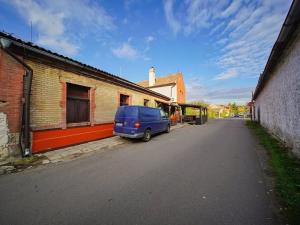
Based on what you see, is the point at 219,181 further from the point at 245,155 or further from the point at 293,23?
the point at 293,23

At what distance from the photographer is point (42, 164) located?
568 cm

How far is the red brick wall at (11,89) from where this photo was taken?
19.5ft

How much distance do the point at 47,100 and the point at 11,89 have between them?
1.45 metres

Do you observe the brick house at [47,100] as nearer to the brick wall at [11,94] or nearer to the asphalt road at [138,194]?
the brick wall at [11,94]

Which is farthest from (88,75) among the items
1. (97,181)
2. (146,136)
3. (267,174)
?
(267,174)

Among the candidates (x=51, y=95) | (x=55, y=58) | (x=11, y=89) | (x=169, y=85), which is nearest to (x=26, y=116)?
(x=11, y=89)

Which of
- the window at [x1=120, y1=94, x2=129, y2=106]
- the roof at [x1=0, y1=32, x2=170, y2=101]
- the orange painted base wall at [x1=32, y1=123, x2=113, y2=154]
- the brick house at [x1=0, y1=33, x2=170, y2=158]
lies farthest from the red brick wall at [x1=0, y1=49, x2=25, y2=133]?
the window at [x1=120, y1=94, x2=129, y2=106]

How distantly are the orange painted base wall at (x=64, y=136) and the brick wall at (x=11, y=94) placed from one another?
72 cm

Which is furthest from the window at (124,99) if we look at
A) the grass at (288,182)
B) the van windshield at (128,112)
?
the grass at (288,182)

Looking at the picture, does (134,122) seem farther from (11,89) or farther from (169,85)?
A: (169,85)

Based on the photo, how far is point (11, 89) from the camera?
6.17m

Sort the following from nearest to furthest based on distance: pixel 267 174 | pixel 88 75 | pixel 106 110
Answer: pixel 267 174 → pixel 88 75 → pixel 106 110

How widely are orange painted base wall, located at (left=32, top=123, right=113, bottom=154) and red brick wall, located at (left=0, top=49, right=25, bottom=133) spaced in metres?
0.90

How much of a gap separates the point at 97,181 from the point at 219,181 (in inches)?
116
